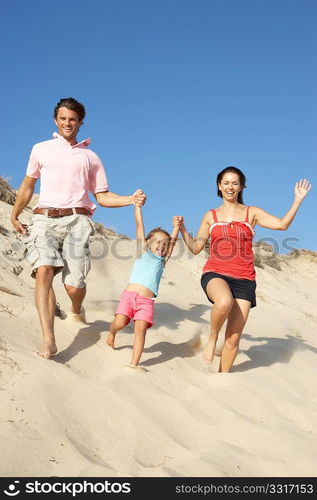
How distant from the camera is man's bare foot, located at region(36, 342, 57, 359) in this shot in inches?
158

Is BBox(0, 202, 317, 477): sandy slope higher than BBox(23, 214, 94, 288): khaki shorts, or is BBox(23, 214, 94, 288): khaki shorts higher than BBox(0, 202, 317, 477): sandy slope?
BBox(23, 214, 94, 288): khaki shorts

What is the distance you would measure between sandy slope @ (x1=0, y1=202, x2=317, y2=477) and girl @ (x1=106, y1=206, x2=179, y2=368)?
27 cm

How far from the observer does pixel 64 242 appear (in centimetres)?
475

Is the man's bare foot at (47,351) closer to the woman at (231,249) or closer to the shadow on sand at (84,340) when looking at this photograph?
the shadow on sand at (84,340)

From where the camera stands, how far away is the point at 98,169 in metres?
4.98

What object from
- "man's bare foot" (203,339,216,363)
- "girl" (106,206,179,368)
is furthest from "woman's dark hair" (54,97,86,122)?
"man's bare foot" (203,339,216,363)

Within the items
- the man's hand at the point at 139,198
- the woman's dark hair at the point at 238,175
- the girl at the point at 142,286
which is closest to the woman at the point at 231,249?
the woman's dark hair at the point at 238,175

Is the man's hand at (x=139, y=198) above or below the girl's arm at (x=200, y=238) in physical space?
above

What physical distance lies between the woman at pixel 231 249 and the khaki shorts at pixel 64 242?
894 millimetres

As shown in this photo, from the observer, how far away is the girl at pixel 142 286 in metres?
4.63

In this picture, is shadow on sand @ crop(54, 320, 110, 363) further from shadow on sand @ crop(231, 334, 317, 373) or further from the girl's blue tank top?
shadow on sand @ crop(231, 334, 317, 373)

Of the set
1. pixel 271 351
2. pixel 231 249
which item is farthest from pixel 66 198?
pixel 271 351

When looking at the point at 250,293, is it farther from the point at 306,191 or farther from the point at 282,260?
the point at 282,260

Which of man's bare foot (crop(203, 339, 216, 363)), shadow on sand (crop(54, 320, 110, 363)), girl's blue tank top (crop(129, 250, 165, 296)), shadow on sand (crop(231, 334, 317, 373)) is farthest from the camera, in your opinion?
shadow on sand (crop(231, 334, 317, 373))
